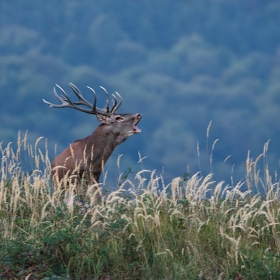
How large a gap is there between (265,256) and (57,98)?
7565 mm

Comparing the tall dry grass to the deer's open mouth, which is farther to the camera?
the deer's open mouth

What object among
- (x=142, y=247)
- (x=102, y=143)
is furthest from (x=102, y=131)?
(x=142, y=247)

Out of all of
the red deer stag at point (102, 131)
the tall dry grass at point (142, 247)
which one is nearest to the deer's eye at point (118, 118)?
the red deer stag at point (102, 131)

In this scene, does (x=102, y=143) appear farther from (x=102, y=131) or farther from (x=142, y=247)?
(x=142, y=247)

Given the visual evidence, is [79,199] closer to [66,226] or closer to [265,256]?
[66,226]

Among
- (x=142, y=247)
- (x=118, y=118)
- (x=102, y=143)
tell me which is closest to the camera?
(x=142, y=247)

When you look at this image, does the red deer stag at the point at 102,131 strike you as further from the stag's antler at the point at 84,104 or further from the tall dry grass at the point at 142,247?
the tall dry grass at the point at 142,247

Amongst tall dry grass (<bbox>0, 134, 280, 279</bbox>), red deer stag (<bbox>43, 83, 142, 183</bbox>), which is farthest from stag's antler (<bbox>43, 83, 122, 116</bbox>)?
tall dry grass (<bbox>0, 134, 280, 279</bbox>)

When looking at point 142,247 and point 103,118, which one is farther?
point 103,118

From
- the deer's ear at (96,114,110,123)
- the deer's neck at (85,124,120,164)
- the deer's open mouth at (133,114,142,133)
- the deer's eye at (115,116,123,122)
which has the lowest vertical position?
the deer's neck at (85,124,120,164)

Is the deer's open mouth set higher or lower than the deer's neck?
higher

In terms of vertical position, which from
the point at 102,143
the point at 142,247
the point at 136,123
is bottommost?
the point at 142,247

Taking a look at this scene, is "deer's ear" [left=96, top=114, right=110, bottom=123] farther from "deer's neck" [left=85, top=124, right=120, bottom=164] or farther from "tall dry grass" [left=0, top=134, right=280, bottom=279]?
"tall dry grass" [left=0, top=134, right=280, bottom=279]

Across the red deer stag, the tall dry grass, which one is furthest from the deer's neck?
the tall dry grass
